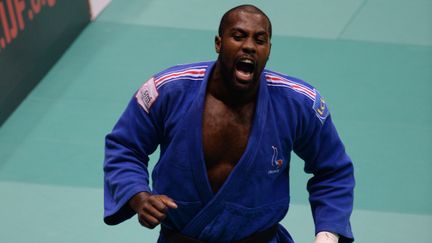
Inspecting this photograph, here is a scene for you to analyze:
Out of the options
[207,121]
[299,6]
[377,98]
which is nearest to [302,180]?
[377,98]

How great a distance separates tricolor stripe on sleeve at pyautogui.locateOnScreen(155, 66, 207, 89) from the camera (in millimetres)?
3414

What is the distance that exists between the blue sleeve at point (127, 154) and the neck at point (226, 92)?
27 cm

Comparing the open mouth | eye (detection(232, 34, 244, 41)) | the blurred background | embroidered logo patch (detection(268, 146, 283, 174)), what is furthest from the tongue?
the blurred background

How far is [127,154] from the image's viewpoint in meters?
3.45

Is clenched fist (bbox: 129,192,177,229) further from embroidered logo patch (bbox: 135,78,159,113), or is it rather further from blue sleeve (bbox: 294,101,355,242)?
blue sleeve (bbox: 294,101,355,242)

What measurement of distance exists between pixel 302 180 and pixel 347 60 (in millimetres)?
2147

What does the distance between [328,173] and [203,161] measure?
1.87 feet

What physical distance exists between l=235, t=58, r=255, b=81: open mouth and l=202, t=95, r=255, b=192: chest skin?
196 mm

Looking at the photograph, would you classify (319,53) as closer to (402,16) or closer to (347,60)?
(347,60)

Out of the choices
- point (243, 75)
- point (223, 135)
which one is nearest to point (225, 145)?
point (223, 135)

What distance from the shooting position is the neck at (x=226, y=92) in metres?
3.34

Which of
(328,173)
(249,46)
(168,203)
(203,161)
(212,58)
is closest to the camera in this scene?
(168,203)

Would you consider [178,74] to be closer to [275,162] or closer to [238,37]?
[238,37]

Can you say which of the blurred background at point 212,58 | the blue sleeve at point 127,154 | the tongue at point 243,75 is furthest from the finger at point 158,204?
the blurred background at point 212,58
